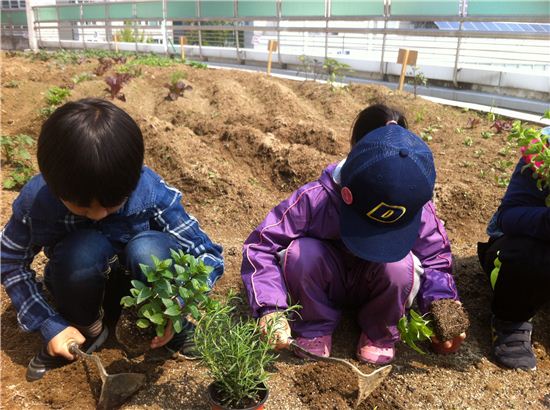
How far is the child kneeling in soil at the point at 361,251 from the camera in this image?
1746mm

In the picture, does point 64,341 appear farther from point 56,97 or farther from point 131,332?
point 56,97

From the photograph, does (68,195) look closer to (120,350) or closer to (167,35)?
(120,350)

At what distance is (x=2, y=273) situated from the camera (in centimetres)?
175

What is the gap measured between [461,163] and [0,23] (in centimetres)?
2207

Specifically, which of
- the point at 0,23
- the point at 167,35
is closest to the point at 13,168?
the point at 167,35

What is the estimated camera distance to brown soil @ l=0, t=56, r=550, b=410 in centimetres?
178

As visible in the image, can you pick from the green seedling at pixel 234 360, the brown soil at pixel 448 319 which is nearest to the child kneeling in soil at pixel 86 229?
the green seedling at pixel 234 360

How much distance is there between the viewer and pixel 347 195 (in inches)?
71.6

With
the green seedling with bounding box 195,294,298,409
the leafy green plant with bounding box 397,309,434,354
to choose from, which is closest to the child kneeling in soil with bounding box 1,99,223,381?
the green seedling with bounding box 195,294,298,409

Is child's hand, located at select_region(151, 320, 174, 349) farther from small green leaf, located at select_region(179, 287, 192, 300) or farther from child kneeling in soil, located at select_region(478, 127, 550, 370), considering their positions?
child kneeling in soil, located at select_region(478, 127, 550, 370)

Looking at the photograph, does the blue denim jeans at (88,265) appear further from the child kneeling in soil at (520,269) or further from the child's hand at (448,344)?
the child kneeling in soil at (520,269)

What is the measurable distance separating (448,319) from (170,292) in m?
1.02

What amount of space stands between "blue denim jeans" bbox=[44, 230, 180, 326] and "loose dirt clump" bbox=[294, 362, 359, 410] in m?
0.66

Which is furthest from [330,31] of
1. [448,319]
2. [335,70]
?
[448,319]
